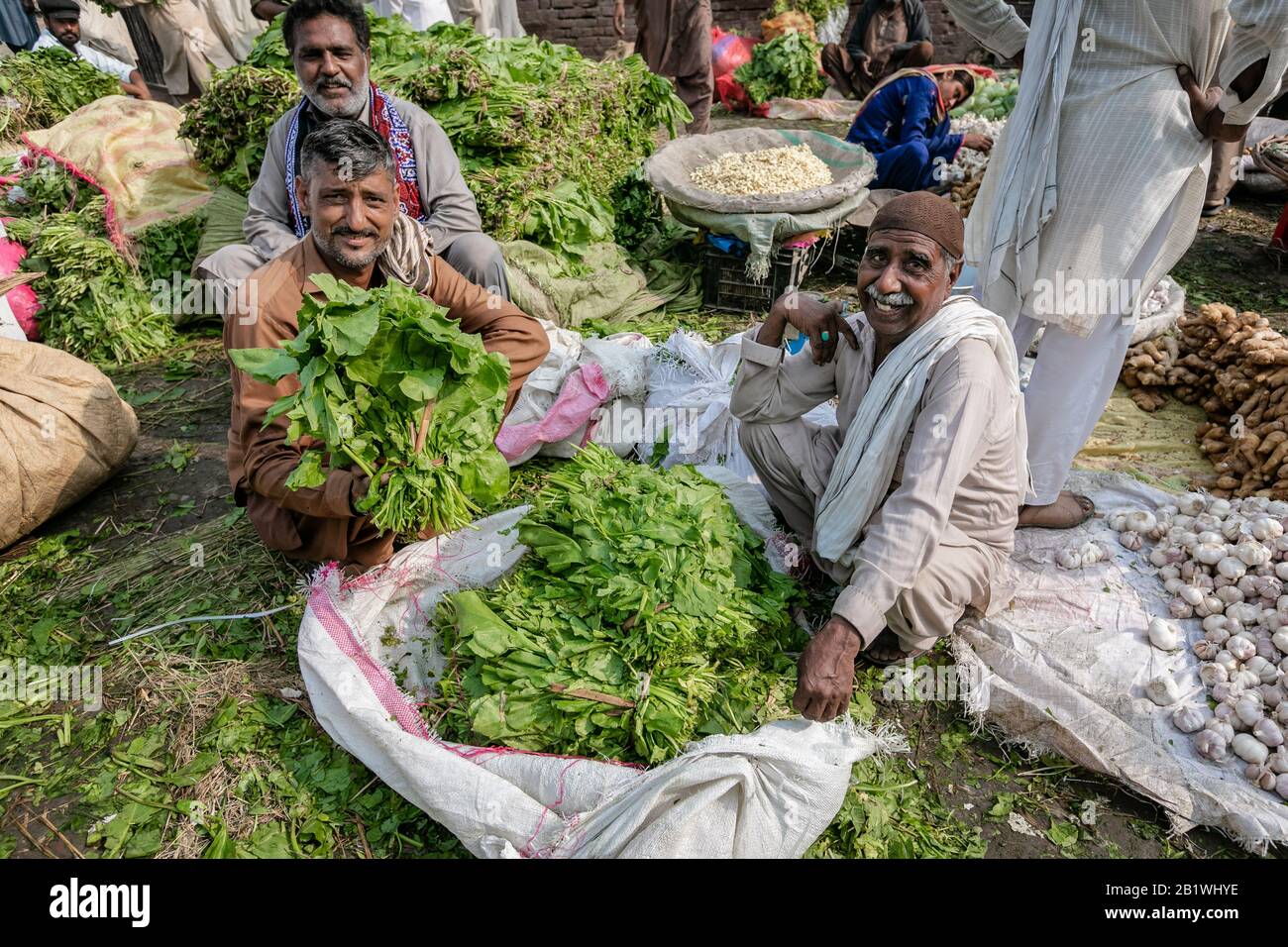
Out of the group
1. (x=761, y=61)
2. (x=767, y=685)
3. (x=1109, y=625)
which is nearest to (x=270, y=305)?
(x=767, y=685)

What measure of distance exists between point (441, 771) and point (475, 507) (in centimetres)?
81

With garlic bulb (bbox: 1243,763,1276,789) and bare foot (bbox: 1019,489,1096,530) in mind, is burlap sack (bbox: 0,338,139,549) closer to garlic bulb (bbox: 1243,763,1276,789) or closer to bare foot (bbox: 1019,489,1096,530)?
bare foot (bbox: 1019,489,1096,530)

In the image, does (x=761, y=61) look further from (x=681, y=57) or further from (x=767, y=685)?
(x=767, y=685)

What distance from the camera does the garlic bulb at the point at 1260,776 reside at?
2354 millimetres

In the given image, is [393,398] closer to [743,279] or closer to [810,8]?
[743,279]

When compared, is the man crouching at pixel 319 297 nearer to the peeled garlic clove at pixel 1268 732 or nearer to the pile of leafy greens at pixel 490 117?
the pile of leafy greens at pixel 490 117

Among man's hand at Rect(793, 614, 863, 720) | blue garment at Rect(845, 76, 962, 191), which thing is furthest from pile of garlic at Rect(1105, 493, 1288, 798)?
blue garment at Rect(845, 76, 962, 191)

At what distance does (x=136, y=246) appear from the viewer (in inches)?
201

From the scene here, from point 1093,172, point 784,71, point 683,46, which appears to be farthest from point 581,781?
point 784,71

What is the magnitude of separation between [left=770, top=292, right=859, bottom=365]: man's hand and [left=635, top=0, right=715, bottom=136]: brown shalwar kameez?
6.51 metres

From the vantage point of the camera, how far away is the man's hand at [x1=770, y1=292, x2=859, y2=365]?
2.79m

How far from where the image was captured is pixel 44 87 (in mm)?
6660

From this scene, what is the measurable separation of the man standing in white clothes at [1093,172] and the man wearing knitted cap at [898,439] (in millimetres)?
789

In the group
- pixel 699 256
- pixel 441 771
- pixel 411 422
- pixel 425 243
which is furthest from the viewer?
pixel 699 256
